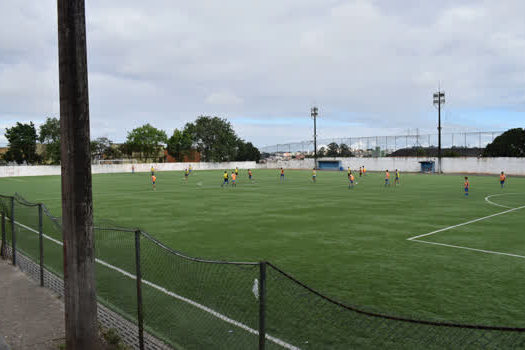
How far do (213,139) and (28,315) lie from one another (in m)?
105

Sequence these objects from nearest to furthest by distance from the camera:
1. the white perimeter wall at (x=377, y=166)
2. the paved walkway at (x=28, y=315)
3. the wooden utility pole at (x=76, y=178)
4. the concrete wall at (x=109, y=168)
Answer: the wooden utility pole at (x=76, y=178) → the paved walkway at (x=28, y=315) → the white perimeter wall at (x=377, y=166) → the concrete wall at (x=109, y=168)

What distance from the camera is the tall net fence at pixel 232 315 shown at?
6402 mm

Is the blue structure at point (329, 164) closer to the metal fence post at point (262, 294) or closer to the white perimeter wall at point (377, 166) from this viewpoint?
the white perimeter wall at point (377, 166)

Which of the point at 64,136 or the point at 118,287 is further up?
the point at 64,136

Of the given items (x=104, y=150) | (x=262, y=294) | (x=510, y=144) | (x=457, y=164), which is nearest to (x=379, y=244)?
(x=262, y=294)

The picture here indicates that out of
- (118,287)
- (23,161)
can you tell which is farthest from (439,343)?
(23,161)

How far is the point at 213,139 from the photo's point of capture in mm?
110875

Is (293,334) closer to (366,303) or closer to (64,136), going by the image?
(366,303)

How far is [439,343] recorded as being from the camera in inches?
254

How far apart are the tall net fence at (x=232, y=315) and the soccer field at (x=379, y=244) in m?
0.66

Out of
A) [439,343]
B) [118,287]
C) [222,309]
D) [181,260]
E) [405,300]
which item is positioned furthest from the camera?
[181,260]

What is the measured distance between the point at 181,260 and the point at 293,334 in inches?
215

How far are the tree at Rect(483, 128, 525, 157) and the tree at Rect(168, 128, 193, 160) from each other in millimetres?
71400

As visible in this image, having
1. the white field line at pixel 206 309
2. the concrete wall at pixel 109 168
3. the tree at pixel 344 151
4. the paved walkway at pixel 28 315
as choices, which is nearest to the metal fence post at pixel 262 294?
the white field line at pixel 206 309
